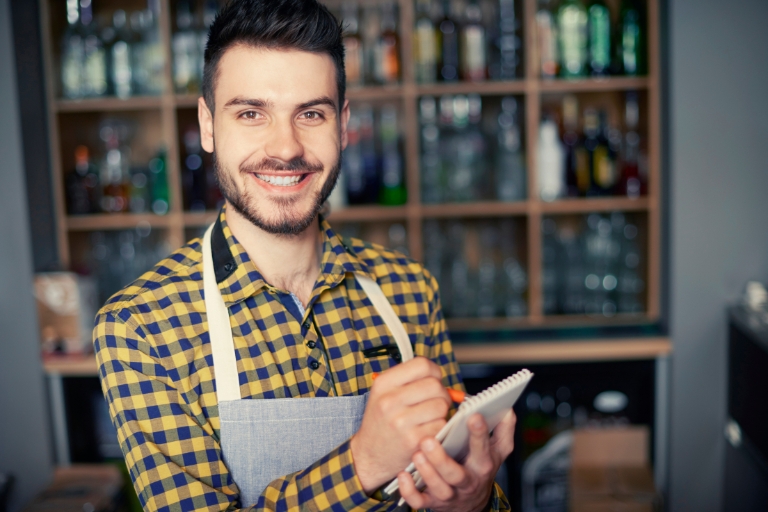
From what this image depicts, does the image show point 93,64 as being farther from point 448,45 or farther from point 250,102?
point 250,102

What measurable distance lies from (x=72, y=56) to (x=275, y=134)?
177 cm

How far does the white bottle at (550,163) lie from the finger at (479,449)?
5.67ft

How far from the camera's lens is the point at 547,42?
2350 mm

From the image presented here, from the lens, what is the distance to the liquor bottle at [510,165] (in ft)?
7.95

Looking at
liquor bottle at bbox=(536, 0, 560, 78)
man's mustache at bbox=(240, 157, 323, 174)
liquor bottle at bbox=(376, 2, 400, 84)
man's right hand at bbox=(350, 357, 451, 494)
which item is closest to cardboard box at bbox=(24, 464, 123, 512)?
man's mustache at bbox=(240, 157, 323, 174)

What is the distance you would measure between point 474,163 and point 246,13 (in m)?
1.56

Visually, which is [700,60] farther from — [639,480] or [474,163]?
[639,480]

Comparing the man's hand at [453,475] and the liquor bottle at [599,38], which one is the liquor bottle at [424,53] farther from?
the man's hand at [453,475]

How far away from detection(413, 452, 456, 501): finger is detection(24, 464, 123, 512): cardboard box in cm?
157

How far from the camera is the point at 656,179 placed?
232cm

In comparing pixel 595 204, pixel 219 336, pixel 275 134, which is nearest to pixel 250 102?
pixel 275 134

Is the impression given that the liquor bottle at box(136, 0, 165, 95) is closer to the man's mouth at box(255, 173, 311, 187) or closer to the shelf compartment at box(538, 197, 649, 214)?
the shelf compartment at box(538, 197, 649, 214)

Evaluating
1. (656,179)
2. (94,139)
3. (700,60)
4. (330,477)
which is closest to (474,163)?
(656,179)

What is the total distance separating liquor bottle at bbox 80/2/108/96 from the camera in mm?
2389
